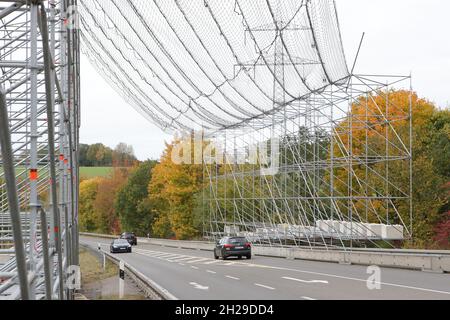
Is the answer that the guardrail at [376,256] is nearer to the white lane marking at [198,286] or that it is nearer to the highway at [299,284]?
the highway at [299,284]

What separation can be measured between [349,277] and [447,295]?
6.37 metres

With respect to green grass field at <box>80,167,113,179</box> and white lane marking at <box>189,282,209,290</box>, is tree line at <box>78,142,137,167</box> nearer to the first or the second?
green grass field at <box>80,167,113,179</box>

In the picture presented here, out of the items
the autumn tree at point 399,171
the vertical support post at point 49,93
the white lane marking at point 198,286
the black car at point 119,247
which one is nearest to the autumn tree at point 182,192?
the black car at point 119,247

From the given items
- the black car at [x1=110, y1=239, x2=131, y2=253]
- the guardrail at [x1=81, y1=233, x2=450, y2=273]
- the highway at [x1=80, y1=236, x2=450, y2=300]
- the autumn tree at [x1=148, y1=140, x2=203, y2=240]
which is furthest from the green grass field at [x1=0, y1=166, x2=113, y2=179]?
the highway at [x1=80, y1=236, x2=450, y2=300]

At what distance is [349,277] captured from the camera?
22828 mm

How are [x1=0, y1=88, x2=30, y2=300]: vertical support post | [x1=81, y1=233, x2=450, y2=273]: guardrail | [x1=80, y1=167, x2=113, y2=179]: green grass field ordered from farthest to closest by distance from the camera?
[x1=80, y1=167, x2=113, y2=179]: green grass field → [x1=81, y1=233, x2=450, y2=273]: guardrail → [x1=0, y1=88, x2=30, y2=300]: vertical support post

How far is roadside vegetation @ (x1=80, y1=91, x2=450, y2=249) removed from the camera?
1682 inches

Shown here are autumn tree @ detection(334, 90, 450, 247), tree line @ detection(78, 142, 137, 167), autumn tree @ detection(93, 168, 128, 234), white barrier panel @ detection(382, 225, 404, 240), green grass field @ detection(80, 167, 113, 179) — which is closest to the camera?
white barrier panel @ detection(382, 225, 404, 240)

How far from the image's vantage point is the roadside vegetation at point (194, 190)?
42.7 metres

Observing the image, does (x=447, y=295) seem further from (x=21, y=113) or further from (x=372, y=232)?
(x=372, y=232)

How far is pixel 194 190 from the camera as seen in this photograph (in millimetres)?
72438

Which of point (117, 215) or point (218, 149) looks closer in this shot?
point (218, 149)

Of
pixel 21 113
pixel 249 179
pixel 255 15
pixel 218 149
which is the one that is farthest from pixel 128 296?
pixel 218 149

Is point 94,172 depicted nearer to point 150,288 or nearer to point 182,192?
point 182,192
